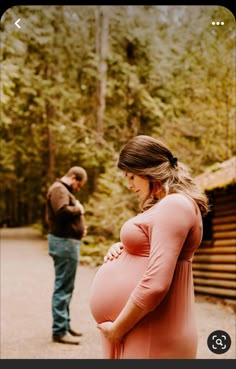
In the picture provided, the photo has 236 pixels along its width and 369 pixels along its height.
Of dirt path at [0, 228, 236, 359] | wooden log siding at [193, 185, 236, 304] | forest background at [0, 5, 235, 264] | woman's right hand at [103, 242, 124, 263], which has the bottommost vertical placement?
dirt path at [0, 228, 236, 359]

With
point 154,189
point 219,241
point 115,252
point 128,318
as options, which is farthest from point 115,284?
point 219,241

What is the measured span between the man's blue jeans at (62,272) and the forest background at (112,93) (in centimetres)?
293

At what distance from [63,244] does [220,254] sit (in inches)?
129

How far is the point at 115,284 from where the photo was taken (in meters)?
2.03

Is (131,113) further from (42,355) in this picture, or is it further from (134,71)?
(42,355)

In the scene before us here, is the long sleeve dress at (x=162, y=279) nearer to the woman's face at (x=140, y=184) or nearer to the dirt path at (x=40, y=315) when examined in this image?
the woman's face at (x=140, y=184)

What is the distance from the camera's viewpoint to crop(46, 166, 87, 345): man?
507 cm

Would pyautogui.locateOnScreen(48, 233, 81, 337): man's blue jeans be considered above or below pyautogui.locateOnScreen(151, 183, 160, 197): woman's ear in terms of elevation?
below

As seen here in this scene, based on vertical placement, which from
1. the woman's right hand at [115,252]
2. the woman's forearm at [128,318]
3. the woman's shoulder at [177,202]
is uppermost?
the woman's shoulder at [177,202]

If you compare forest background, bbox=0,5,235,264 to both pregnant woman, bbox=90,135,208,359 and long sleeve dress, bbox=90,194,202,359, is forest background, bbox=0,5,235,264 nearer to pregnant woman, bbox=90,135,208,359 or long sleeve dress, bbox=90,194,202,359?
pregnant woman, bbox=90,135,208,359

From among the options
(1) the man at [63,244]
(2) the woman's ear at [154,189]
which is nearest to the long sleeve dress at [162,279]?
(2) the woman's ear at [154,189]

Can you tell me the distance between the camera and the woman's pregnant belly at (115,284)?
1.94 meters

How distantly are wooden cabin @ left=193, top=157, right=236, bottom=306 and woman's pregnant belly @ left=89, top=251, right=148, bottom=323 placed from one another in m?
4.86

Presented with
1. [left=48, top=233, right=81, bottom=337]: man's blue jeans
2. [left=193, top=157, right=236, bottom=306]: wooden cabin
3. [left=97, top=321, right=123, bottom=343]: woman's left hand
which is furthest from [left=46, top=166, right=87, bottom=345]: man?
[left=97, top=321, right=123, bottom=343]: woman's left hand
